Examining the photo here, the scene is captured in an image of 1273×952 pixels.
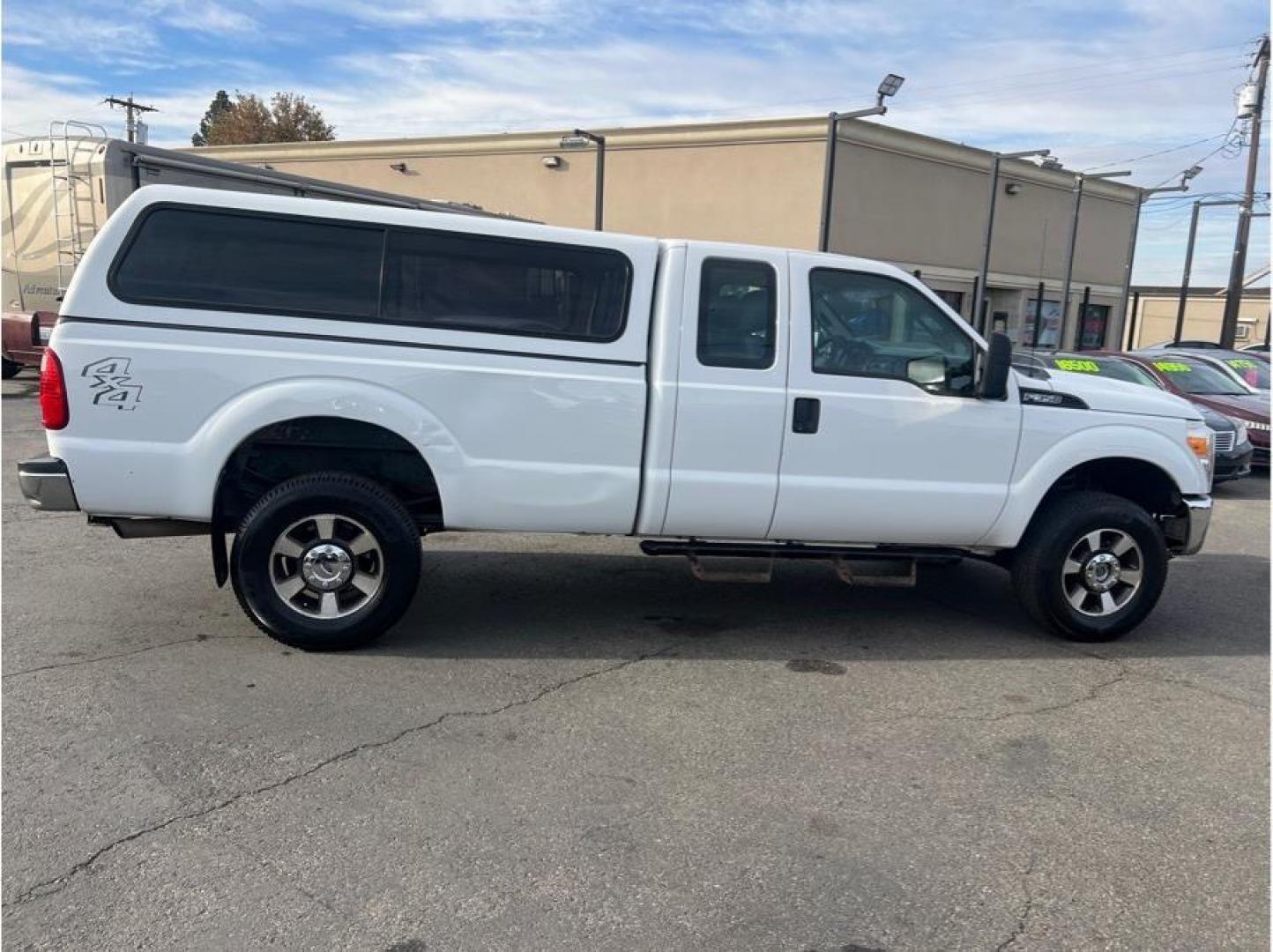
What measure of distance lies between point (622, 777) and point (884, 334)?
2.80m

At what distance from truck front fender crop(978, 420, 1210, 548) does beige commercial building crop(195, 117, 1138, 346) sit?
61.5 ft

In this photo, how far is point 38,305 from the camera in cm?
1308

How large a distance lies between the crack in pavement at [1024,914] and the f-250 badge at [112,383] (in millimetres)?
4195

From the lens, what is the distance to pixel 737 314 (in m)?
5.04

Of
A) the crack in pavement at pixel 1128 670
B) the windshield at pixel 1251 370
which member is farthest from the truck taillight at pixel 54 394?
the windshield at pixel 1251 370

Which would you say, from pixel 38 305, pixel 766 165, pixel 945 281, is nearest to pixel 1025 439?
pixel 38 305

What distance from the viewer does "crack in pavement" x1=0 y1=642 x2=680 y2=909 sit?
2902 mm

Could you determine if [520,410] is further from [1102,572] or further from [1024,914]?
[1102,572]

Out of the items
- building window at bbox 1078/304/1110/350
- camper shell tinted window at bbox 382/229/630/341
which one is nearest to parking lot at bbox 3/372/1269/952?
camper shell tinted window at bbox 382/229/630/341

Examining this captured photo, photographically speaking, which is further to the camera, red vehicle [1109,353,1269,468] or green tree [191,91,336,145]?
green tree [191,91,336,145]

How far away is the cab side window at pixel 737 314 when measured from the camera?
16.4ft

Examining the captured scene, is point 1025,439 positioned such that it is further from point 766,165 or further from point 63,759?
point 766,165

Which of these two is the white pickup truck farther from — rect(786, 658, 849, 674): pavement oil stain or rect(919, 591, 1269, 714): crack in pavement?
rect(786, 658, 849, 674): pavement oil stain

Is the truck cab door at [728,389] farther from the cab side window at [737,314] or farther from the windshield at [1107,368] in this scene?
the windshield at [1107,368]
